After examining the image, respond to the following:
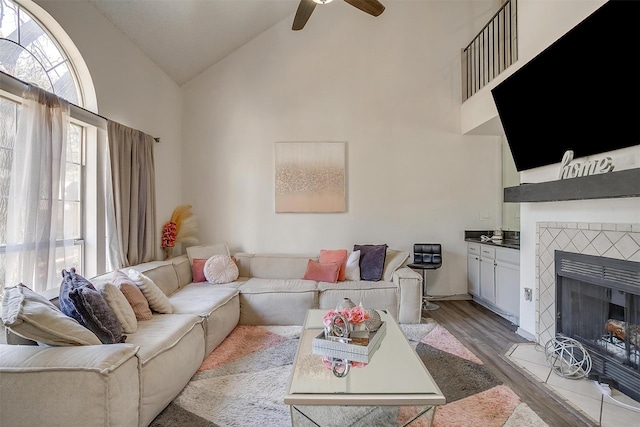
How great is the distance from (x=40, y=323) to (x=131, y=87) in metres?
2.68

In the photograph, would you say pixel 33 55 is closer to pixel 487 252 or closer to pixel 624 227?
pixel 624 227

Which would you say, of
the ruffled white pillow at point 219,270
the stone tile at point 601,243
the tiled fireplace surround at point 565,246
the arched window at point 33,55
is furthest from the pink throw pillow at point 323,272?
the arched window at point 33,55

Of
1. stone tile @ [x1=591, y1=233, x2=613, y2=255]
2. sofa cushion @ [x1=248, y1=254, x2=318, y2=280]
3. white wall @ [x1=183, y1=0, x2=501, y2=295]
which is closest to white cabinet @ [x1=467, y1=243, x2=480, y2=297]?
white wall @ [x1=183, y1=0, x2=501, y2=295]

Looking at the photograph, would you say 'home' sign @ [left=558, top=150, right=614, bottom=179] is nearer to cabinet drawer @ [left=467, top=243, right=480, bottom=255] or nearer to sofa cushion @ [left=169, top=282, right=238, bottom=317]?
cabinet drawer @ [left=467, top=243, right=480, bottom=255]

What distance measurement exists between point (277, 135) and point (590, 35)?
332 cm

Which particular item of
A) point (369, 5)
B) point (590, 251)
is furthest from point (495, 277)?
point (369, 5)

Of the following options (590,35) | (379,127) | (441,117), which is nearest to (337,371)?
(590,35)

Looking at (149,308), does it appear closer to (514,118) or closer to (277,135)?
(277,135)

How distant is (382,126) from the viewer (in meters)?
4.44

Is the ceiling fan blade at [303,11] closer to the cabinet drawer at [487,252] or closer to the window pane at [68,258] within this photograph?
the window pane at [68,258]

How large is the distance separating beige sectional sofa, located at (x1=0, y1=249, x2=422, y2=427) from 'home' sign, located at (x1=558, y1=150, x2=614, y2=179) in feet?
5.38

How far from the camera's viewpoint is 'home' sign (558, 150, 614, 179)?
7.00ft

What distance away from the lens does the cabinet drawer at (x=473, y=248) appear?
413 cm

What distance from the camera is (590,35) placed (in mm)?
2150
